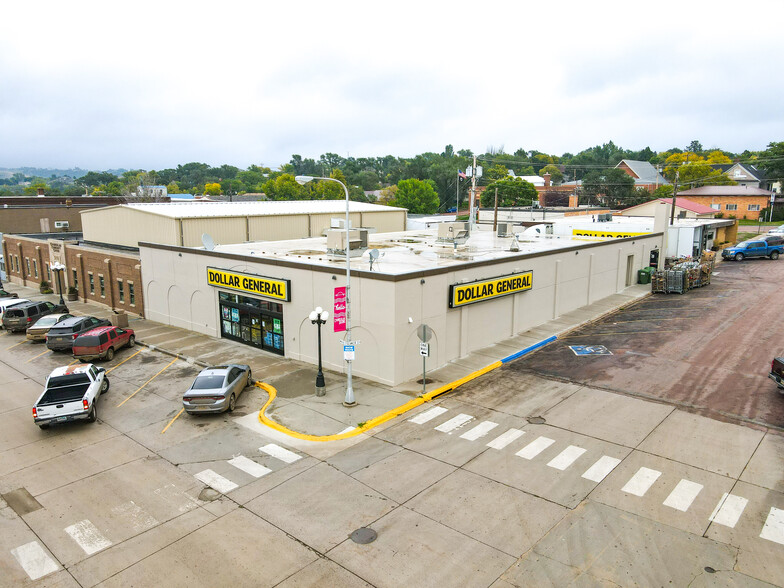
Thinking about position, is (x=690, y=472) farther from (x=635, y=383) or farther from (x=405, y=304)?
(x=405, y=304)

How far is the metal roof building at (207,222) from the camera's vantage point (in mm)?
36094

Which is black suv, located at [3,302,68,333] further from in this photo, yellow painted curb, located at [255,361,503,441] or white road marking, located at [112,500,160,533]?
white road marking, located at [112,500,160,533]

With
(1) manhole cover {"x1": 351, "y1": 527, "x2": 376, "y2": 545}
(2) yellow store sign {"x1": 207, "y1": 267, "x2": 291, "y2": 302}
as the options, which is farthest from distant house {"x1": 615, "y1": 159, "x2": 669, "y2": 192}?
(1) manhole cover {"x1": 351, "y1": 527, "x2": 376, "y2": 545}

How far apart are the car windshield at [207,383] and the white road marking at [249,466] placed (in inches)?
158

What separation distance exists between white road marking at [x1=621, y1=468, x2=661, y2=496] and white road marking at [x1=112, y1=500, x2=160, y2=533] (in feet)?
38.2

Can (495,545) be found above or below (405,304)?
below

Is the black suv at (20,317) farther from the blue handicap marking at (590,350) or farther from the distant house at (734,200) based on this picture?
the distant house at (734,200)

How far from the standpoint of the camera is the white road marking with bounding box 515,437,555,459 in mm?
15953

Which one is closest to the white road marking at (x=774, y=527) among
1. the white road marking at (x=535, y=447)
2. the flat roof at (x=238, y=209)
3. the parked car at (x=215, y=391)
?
the white road marking at (x=535, y=447)

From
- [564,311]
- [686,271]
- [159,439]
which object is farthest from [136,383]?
[686,271]

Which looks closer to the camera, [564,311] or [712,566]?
[712,566]

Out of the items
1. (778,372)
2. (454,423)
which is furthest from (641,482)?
(778,372)

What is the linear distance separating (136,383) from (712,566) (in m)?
21.7

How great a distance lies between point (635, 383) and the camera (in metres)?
21.9
